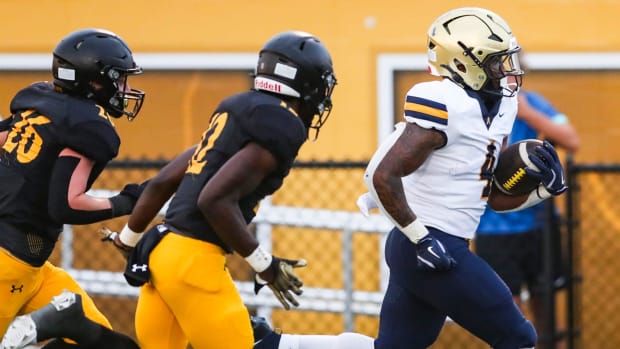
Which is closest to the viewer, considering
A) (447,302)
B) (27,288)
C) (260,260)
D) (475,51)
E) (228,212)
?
Result: (228,212)

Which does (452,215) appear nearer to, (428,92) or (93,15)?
(428,92)

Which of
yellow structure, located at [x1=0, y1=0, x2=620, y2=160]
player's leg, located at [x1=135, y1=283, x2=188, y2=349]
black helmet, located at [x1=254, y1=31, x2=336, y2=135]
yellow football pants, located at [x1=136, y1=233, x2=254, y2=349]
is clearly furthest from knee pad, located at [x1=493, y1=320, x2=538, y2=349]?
yellow structure, located at [x1=0, y1=0, x2=620, y2=160]

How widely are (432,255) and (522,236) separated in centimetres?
219

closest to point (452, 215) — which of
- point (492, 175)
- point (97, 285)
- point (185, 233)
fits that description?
point (492, 175)

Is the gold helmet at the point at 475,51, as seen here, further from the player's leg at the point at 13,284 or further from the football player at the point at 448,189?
the player's leg at the point at 13,284

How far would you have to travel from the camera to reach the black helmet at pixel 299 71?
552 cm

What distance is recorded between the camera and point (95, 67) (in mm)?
5895

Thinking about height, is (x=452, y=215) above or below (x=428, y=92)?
below

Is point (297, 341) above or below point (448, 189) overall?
below

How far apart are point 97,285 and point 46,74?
3.99ft

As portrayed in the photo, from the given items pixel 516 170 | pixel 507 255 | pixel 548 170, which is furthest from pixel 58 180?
pixel 507 255

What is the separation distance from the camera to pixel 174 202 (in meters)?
5.51

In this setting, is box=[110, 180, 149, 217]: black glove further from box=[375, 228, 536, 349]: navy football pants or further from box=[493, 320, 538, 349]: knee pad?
box=[493, 320, 538, 349]: knee pad

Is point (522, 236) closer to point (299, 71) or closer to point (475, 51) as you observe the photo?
point (475, 51)
